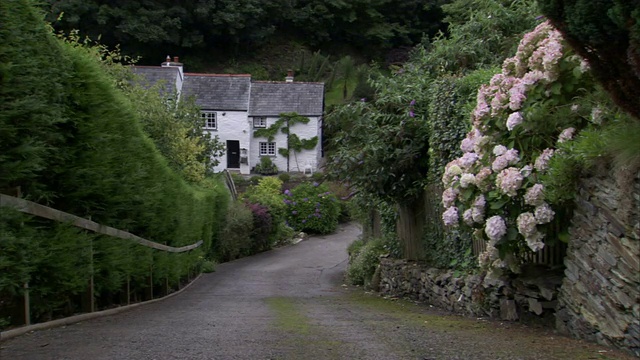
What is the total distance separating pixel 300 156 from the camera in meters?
47.8

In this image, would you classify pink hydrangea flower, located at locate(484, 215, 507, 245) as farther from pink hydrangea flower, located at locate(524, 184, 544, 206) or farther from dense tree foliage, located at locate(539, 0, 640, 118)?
dense tree foliage, located at locate(539, 0, 640, 118)

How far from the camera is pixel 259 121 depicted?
4709 centimetres

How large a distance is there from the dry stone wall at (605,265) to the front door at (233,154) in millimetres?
41765

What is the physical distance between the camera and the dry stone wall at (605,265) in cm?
502

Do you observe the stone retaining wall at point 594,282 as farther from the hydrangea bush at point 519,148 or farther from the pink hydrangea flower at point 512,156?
the pink hydrangea flower at point 512,156

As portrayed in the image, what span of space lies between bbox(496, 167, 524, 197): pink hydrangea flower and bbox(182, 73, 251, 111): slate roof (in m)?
40.6

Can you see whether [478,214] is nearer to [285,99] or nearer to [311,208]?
[311,208]

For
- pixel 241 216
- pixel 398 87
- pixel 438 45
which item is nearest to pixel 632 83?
pixel 398 87

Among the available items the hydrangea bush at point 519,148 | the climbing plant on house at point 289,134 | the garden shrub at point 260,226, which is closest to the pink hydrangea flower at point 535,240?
the hydrangea bush at point 519,148

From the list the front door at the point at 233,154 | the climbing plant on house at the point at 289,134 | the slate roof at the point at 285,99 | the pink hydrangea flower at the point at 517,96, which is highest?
the slate roof at the point at 285,99

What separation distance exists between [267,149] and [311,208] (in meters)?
11.4

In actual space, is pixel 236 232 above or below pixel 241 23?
below

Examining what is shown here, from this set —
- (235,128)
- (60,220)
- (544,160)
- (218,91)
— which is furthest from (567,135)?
(218,91)

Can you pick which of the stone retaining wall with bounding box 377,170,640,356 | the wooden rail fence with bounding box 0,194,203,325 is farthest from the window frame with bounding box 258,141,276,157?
the stone retaining wall with bounding box 377,170,640,356
